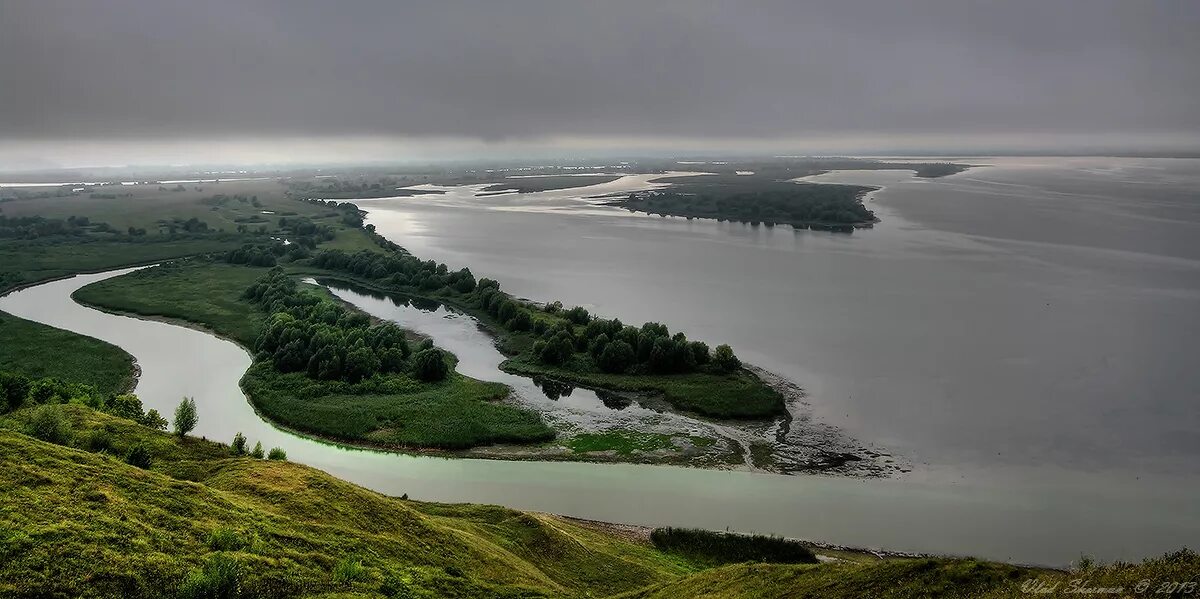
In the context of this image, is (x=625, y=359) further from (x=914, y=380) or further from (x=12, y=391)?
(x=12, y=391)

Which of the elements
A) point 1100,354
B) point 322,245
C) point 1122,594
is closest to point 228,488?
point 1122,594

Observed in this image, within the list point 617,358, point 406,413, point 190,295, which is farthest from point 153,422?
point 190,295

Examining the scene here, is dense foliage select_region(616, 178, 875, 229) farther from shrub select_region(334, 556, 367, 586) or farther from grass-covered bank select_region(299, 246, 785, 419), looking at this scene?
shrub select_region(334, 556, 367, 586)

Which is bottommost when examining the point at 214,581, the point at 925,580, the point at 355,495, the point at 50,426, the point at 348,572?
the point at 355,495

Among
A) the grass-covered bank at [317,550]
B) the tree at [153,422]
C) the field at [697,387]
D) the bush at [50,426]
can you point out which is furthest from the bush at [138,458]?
the field at [697,387]

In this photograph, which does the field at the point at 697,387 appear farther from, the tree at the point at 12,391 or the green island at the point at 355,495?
the tree at the point at 12,391

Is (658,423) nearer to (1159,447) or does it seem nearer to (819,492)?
(819,492)

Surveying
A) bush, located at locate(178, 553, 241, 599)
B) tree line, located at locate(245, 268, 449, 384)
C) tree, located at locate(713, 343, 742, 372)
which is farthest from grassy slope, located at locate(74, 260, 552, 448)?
bush, located at locate(178, 553, 241, 599)
